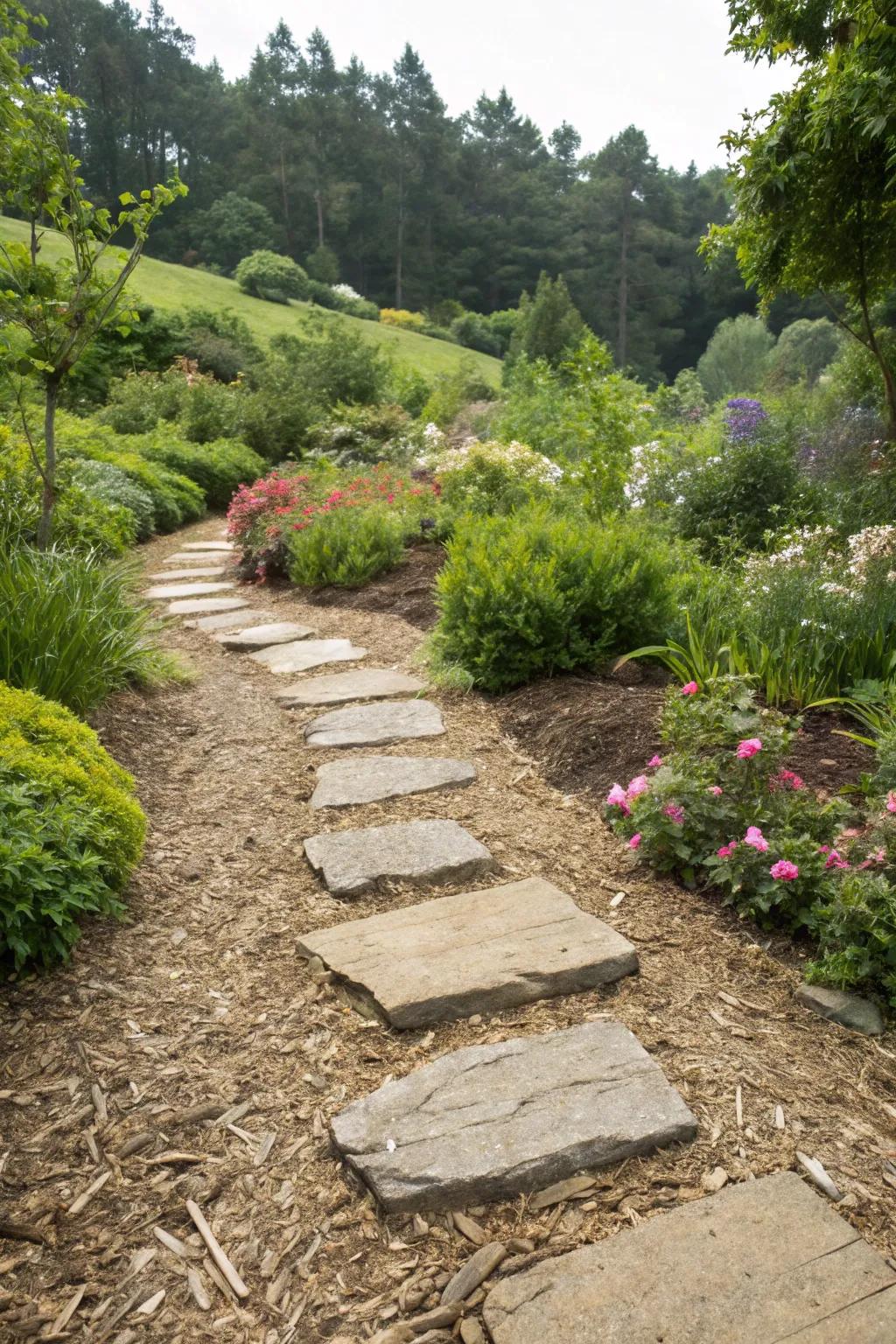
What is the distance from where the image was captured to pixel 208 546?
27.8 ft

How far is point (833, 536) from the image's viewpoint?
6.05 meters

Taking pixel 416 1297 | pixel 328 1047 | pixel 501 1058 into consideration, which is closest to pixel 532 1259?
pixel 416 1297

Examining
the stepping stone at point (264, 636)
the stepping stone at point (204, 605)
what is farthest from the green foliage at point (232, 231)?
the stepping stone at point (264, 636)

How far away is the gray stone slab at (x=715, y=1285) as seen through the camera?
1.22 metres

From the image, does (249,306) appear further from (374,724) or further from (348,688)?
(374,724)

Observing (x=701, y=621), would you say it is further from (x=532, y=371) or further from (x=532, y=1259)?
(x=532, y=371)

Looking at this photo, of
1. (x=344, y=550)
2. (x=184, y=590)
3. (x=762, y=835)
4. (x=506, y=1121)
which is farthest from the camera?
(x=184, y=590)

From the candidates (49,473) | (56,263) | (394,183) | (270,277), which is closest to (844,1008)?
(49,473)

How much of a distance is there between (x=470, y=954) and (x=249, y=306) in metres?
27.8

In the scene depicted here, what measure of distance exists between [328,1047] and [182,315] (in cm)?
1971

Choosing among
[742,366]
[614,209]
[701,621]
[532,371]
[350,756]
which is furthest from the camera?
[614,209]

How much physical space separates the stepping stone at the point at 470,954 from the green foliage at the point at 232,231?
37181 mm

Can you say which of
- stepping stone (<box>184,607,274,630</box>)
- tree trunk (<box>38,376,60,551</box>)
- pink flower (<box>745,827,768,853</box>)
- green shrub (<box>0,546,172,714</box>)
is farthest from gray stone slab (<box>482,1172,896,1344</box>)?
stepping stone (<box>184,607,274,630</box>)

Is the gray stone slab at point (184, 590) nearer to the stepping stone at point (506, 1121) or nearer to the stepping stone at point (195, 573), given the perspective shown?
the stepping stone at point (195, 573)
